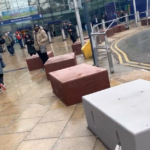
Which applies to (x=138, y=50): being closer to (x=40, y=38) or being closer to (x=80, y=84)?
(x=40, y=38)

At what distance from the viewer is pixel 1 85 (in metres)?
7.33

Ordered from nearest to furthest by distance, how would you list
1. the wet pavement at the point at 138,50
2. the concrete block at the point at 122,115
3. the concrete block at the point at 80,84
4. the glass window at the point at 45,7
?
the concrete block at the point at 122,115, the concrete block at the point at 80,84, the wet pavement at the point at 138,50, the glass window at the point at 45,7

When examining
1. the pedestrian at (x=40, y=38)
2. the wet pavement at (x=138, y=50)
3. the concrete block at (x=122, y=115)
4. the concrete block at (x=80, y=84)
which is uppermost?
the pedestrian at (x=40, y=38)

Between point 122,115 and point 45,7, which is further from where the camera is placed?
point 45,7

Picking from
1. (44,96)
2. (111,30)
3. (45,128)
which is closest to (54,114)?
(45,128)

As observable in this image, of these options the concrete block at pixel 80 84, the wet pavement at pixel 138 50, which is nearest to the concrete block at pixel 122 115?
the concrete block at pixel 80 84

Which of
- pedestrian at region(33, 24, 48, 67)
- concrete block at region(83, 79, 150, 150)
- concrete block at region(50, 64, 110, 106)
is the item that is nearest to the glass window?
pedestrian at region(33, 24, 48, 67)

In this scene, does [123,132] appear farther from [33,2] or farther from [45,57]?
[33,2]

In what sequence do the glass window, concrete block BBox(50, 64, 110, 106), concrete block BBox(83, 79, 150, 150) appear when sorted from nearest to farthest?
concrete block BBox(83, 79, 150, 150) < concrete block BBox(50, 64, 110, 106) < the glass window

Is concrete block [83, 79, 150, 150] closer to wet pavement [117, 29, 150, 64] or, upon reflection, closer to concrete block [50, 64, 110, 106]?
concrete block [50, 64, 110, 106]

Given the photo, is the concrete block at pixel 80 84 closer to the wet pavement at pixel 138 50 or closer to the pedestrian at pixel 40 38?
the wet pavement at pixel 138 50

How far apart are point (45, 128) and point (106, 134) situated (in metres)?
1.46

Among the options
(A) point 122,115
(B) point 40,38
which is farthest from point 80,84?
(B) point 40,38

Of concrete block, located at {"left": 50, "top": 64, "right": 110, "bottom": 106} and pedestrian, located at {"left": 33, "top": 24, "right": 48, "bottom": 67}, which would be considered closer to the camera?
concrete block, located at {"left": 50, "top": 64, "right": 110, "bottom": 106}
